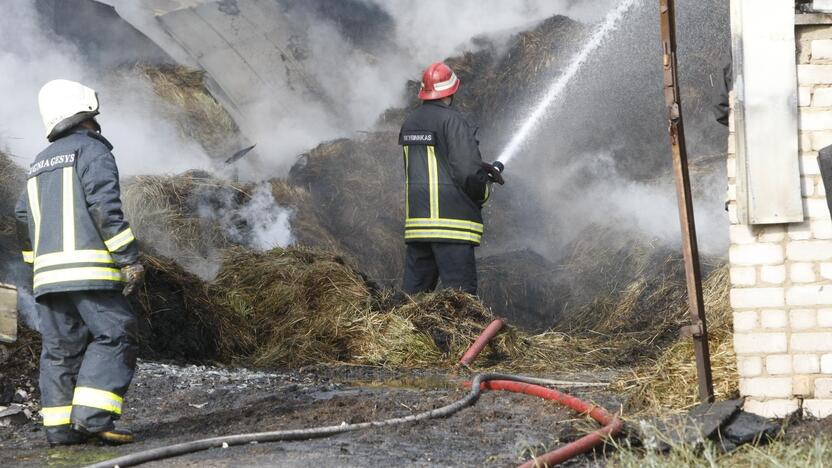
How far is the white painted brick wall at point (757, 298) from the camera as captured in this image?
527 centimetres

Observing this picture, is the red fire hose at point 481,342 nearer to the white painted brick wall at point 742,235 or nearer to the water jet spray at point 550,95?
the white painted brick wall at point 742,235

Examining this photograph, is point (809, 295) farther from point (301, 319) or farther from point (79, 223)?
point (301, 319)

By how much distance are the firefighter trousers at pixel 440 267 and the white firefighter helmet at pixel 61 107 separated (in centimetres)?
321

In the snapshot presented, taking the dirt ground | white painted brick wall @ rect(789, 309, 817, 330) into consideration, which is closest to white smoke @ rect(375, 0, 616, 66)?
the dirt ground

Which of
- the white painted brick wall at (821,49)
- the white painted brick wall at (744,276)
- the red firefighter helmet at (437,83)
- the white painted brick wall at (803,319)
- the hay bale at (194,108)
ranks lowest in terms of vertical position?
the white painted brick wall at (803,319)

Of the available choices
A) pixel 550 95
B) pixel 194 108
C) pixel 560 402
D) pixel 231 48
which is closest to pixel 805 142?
pixel 560 402

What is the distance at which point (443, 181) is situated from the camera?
26.5ft

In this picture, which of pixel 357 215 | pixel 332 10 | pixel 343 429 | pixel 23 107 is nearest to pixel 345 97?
pixel 332 10

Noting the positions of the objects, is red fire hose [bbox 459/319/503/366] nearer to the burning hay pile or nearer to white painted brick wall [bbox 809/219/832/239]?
the burning hay pile

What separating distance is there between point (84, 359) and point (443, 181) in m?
3.38

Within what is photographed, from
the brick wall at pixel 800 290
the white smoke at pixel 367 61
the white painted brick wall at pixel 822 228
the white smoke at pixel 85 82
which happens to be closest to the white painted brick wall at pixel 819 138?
the brick wall at pixel 800 290

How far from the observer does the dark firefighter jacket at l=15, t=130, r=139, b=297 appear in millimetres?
5359

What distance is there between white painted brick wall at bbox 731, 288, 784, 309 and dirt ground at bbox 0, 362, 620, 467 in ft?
3.01

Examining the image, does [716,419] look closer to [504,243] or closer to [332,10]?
[504,243]
